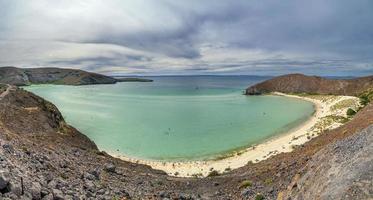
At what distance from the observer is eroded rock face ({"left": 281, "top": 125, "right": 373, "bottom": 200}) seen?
11.2m

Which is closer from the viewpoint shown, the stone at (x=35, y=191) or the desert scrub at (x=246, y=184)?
the stone at (x=35, y=191)

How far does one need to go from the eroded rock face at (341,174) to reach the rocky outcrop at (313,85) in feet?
372

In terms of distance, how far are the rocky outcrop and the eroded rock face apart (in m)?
114

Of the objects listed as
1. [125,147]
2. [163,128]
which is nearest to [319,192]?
[125,147]

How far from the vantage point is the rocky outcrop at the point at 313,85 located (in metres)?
126

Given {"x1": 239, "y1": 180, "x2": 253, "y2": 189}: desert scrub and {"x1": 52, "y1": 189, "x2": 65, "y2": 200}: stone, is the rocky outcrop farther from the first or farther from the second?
{"x1": 52, "y1": 189, "x2": 65, "y2": 200}: stone

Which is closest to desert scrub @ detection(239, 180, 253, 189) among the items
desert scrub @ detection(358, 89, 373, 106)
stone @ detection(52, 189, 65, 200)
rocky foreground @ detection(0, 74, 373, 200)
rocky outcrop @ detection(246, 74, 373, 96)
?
rocky foreground @ detection(0, 74, 373, 200)

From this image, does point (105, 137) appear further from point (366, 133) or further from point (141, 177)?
point (366, 133)

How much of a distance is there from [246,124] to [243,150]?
23992 millimetres

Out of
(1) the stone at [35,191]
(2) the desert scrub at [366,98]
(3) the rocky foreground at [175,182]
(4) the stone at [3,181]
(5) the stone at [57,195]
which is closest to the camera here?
(4) the stone at [3,181]

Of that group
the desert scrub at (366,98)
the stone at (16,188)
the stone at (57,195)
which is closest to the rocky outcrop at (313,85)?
the desert scrub at (366,98)

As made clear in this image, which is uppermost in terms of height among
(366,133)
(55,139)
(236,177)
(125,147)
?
(366,133)

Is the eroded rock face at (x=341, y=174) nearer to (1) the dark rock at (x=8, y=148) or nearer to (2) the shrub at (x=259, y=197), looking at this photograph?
(2) the shrub at (x=259, y=197)

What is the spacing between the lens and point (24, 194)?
1188 centimetres
